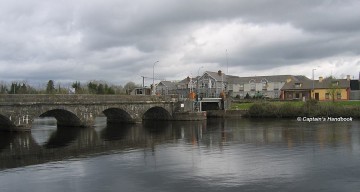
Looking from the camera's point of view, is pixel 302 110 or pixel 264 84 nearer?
pixel 302 110

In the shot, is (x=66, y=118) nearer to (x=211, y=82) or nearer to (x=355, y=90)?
(x=211, y=82)

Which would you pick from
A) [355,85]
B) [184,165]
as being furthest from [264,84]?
[184,165]

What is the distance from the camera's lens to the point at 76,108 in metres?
54.4

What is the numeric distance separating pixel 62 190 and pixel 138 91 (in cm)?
10593

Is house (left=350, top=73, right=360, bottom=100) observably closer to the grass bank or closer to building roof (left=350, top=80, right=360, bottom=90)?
building roof (left=350, top=80, right=360, bottom=90)

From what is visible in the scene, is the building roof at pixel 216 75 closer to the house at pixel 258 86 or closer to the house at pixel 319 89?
the house at pixel 258 86

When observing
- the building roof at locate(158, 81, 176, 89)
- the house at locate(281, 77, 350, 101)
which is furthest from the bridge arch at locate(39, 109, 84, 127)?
the building roof at locate(158, 81, 176, 89)

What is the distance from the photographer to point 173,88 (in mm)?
142125

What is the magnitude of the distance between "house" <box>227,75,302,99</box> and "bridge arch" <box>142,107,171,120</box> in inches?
1873

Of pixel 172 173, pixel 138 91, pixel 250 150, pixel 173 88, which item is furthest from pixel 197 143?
pixel 173 88

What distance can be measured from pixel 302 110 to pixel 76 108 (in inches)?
1722

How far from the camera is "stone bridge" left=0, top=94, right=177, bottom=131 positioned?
47.2 metres

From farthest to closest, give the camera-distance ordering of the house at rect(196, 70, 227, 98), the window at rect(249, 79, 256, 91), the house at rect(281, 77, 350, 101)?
the window at rect(249, 79, 256, 91)
the house at rect(196, 70, 227, 98)
the house at rect(281, 77, 350, 101)

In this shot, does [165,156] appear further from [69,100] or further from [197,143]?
[69,100]
